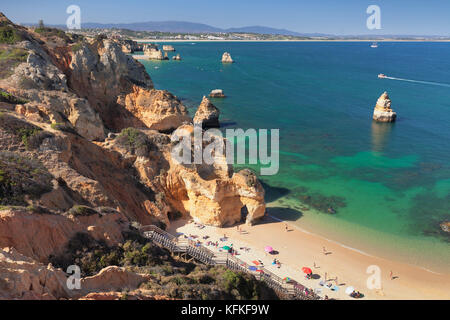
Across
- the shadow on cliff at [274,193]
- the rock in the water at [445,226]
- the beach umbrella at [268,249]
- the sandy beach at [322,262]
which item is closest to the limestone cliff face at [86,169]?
the sandy beach at [322,262]

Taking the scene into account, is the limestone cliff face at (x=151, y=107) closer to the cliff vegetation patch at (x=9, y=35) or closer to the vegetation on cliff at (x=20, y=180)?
the cliff vegetation patch at (x=9, y=35)

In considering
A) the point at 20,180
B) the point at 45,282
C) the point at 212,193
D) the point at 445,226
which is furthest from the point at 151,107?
the point at 45,282

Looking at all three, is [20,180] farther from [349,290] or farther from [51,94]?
[349,290]

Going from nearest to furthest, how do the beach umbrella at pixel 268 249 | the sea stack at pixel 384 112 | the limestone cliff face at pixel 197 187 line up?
the beach umbrella at pixel 268 249 → the limestone cliff face at pixel 197 187 → the sea stack at pixel 384 112

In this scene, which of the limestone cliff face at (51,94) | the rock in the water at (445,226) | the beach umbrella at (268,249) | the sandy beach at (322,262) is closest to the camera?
the sandy beach at (322,262)

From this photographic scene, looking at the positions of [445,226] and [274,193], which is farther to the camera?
[274,193]

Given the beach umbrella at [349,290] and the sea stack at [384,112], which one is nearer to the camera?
the beach umbrella at [349,290]
